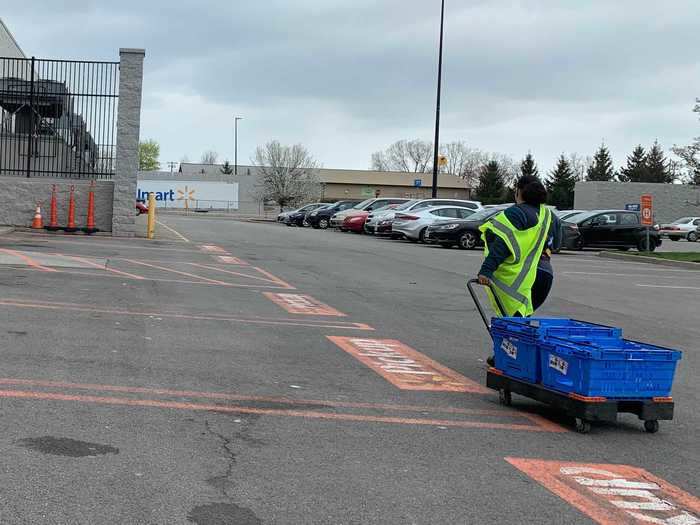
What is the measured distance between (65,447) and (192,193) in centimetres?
7505

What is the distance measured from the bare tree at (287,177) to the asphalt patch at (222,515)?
8081cm

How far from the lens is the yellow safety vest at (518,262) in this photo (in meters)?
7.27

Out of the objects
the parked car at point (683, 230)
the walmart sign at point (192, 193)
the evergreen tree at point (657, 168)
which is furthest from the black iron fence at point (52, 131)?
the evergreen tree at point (657, 168)

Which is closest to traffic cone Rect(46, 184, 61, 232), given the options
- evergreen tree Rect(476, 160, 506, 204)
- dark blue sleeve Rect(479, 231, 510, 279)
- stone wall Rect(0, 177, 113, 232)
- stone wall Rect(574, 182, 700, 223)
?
stone wall Rect(0, 177, 113, 232)

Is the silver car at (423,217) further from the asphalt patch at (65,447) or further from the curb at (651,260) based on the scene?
the asphalt patch at (65,447)

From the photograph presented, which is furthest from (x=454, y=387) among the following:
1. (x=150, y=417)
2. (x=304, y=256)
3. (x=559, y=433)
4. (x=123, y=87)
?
(x=123, y=87)

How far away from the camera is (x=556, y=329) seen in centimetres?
663

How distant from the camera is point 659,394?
6023mm

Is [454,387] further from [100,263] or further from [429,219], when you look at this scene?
[429,219]

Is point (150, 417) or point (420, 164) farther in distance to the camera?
point (420, 164)

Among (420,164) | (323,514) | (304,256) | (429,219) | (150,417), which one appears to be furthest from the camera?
(420,164)

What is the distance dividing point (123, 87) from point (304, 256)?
7.11 meters

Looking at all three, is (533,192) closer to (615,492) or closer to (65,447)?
(615,492)

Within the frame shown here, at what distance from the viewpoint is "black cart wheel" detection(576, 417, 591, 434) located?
596cm
